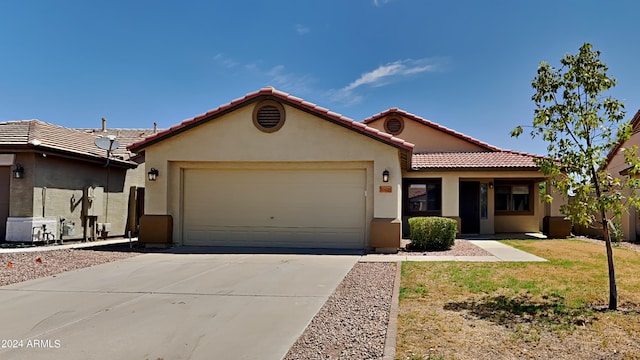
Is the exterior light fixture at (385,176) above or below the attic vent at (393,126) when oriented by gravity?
below

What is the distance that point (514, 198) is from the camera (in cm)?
1998

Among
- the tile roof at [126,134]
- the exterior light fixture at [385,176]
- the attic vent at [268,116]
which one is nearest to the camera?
the exterior light fixture at [385,176]

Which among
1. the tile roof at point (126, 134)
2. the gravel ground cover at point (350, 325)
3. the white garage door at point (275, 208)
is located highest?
the tile roof at point (126, 134)

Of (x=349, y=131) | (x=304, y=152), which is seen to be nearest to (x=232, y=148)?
(x=304, y=152)

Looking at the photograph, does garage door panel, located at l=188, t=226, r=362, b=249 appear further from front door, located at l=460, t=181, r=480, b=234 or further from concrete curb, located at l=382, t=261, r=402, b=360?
front door, located at l=460, t=181, r=480, b=234

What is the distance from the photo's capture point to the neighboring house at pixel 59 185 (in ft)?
44.4

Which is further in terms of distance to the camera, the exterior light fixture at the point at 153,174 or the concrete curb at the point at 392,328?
the exterior light fixture at the point at 153,174

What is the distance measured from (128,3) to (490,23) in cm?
1221

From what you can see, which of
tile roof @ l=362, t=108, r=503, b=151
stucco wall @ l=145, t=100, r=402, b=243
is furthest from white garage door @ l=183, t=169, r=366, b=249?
tile roof @ l=362, t=108, r=503, b=151

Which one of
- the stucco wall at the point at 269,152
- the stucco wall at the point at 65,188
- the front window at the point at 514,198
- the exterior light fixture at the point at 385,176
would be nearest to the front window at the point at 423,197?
the front window at the point at 514,198

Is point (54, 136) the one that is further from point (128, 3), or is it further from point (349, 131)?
point (349, 131)

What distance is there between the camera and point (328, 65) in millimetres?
19328

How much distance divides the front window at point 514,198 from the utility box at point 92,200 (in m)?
16.8

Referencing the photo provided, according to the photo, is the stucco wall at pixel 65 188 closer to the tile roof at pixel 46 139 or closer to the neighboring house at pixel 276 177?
the tile roof at pixel 46 139
